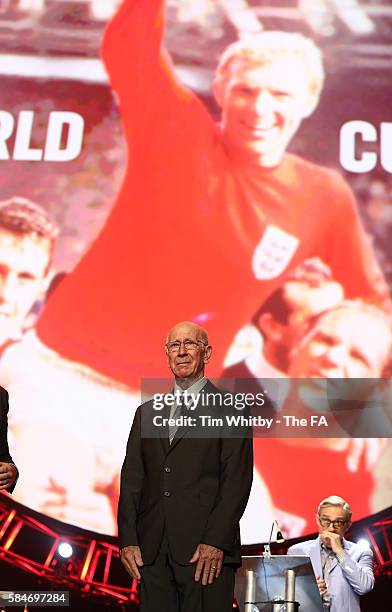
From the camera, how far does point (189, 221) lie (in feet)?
13.5

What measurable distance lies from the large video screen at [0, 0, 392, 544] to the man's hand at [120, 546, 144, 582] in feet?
4.76

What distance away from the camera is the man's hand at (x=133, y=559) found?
2.40 meters

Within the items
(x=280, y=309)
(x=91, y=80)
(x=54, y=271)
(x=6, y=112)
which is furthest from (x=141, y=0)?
(x=280, y=309)

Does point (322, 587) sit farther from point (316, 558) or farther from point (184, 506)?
point (184, 506)

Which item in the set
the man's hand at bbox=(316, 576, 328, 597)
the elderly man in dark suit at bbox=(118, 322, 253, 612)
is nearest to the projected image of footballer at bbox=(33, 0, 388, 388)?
the man's hand at bbox=(316, 576, 328, 597)

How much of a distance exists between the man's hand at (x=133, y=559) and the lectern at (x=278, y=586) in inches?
13.1

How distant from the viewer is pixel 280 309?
397 cm

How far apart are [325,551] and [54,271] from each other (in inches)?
69.9

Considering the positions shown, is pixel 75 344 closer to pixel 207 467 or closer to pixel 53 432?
pixel 53 432

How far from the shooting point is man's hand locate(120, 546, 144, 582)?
7.88ft

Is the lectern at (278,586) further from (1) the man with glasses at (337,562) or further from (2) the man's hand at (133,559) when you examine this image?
(1) the man with glasses at (337,562)

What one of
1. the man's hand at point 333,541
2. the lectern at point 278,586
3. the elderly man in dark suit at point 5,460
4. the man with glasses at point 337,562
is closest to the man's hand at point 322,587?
the man with glasses at point 337,562

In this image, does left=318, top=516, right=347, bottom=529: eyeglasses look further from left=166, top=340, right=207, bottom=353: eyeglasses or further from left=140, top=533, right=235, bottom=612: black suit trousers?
left=166, top=340, right=207, bottom=353: eyeglasses

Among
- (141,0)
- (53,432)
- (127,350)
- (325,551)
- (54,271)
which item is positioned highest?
(141,0)
